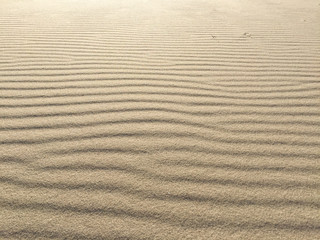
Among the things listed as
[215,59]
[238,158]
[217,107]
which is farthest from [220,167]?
[215,59]

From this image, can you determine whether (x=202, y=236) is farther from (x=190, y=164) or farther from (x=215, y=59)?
(x=215, y=59)

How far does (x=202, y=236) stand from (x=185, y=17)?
4.95 meters

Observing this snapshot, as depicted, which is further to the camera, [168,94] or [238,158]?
[168,94]

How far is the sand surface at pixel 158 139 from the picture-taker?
4.20ft

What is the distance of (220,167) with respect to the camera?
1.60 meters

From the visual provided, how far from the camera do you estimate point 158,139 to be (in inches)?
71.1

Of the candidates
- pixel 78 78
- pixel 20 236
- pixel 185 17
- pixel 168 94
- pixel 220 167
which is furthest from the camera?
pixel 185 17

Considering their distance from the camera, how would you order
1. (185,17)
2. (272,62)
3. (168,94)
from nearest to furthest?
1. (168,94)
2. (272,62)
3. (185,17)

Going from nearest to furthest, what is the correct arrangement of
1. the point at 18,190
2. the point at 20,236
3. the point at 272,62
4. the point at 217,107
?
the point at 20,236 < the point at 18,190 < the point at 217,107 < the point at 272,62

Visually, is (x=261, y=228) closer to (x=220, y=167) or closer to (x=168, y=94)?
(x=220, y=167)

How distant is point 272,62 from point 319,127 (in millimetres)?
1423

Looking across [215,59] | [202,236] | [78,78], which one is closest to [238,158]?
[202,236]

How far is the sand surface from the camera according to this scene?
4.20 ft

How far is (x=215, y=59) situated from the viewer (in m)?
3.34
